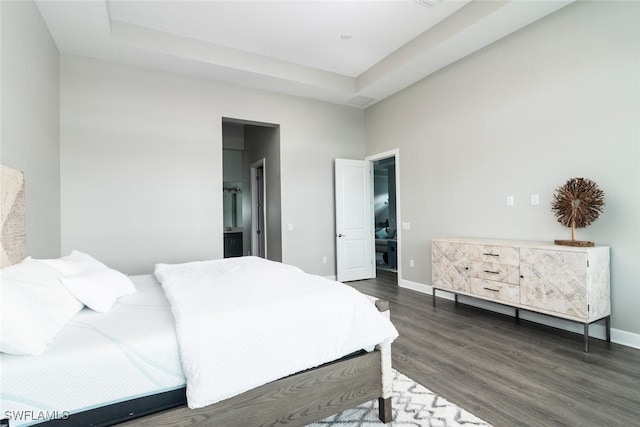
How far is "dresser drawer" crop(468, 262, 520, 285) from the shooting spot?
10.2 ft

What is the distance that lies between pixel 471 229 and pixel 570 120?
1524 mm

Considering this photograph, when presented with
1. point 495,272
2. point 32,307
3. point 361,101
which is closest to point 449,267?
point 495,272

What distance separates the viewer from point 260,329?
1.49 metres

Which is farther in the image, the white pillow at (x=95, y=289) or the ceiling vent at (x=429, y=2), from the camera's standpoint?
the ceiling vent at (x=429, y=2)

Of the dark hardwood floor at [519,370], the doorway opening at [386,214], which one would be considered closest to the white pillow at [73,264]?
the dark hardwood floor at [519,370]

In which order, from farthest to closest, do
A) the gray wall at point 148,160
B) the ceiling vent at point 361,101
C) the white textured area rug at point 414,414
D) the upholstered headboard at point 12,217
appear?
the ceiling vent at point 361,101, the gray wall at point 148,160, the upholstered headboard at point 12,217, the white textured area rug at point 414,414

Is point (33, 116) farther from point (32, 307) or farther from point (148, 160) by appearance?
point (32, 307)

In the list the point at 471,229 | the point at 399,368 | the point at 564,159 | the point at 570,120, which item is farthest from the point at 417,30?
the point at 399,368

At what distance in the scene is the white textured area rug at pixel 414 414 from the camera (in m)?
1.76

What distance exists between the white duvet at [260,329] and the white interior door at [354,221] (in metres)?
3.41

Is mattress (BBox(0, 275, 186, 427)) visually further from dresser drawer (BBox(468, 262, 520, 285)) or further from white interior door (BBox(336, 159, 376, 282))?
white interior door (BBox(336, 159, 376, 282))

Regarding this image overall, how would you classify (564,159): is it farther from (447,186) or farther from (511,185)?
(447,186)

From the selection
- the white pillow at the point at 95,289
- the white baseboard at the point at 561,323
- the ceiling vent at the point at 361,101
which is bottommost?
the white baseboard at the point at 561,323

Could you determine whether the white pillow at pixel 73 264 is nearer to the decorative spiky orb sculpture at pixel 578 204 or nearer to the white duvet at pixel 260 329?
the white duvet at pixel 260 329
